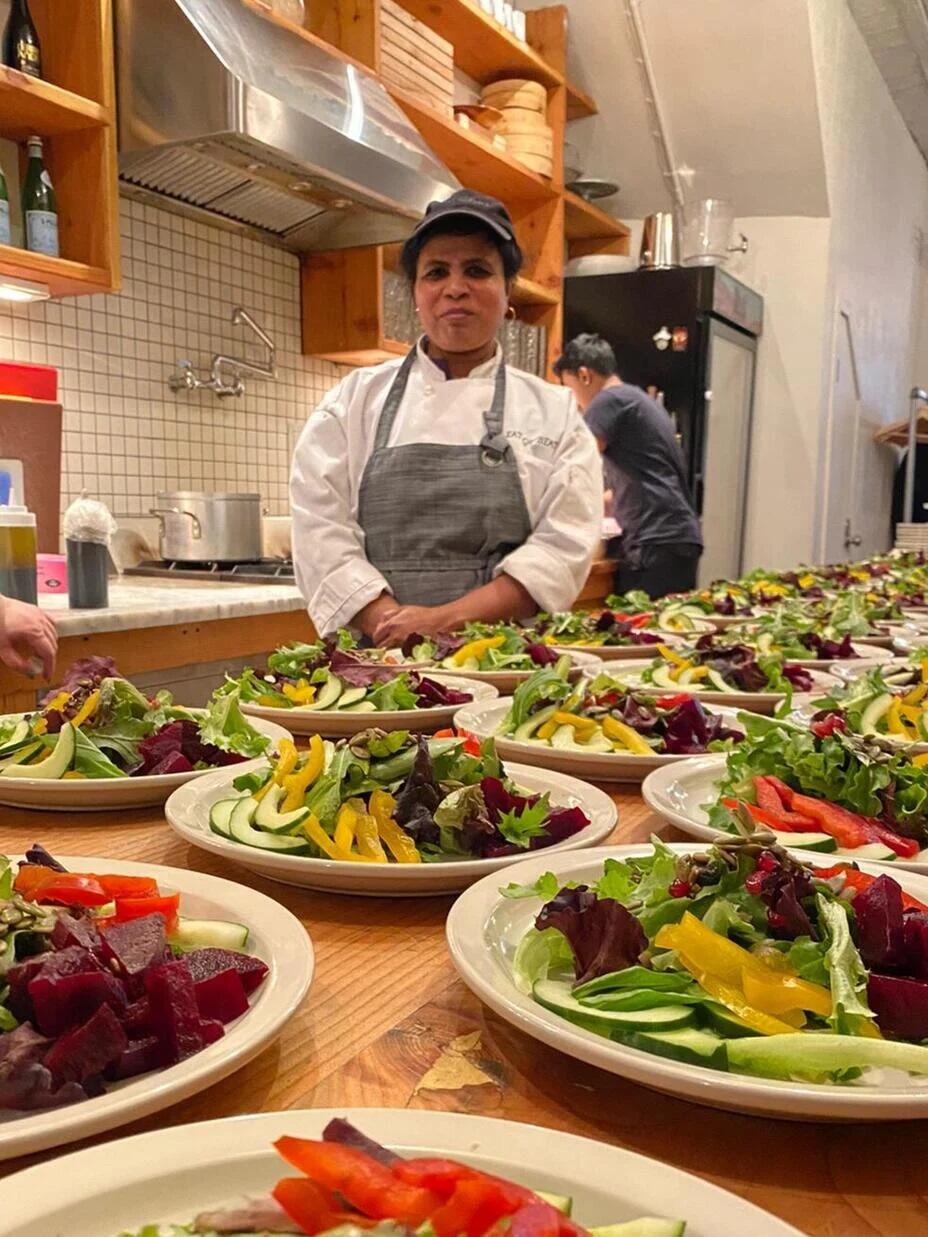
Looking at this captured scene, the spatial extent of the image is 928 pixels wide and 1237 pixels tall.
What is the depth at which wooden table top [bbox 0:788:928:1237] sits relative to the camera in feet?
1.77

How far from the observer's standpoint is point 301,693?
1.49 meters

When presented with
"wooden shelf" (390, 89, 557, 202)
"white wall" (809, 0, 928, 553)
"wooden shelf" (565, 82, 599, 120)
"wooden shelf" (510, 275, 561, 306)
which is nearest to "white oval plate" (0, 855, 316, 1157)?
"wooden shelf" (390, 89, 557, 202)

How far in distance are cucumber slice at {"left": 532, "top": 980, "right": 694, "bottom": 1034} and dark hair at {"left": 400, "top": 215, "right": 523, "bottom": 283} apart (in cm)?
227

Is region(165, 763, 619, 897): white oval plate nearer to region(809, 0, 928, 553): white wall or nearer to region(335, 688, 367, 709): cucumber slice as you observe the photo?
region(335, 688, 367, 709): cucumber slice

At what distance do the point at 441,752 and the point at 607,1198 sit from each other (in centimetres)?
57

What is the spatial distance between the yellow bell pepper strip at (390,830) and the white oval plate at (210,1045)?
14 cm

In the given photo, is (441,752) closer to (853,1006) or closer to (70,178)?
(853,1006)

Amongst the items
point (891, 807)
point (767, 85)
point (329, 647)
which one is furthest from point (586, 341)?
point (891, 807)

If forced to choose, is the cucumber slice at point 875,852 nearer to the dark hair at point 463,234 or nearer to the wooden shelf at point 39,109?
the dark hair at point 463,234

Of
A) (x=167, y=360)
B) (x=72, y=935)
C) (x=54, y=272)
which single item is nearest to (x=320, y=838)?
(x=72, y=935)

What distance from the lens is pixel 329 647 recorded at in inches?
66.3

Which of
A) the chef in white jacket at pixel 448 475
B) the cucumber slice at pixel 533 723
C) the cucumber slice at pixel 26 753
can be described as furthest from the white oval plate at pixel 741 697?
the chef in white jacket at pixel 448 475

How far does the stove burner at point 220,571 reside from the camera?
3.53 metres

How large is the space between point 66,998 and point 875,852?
2.24ft
